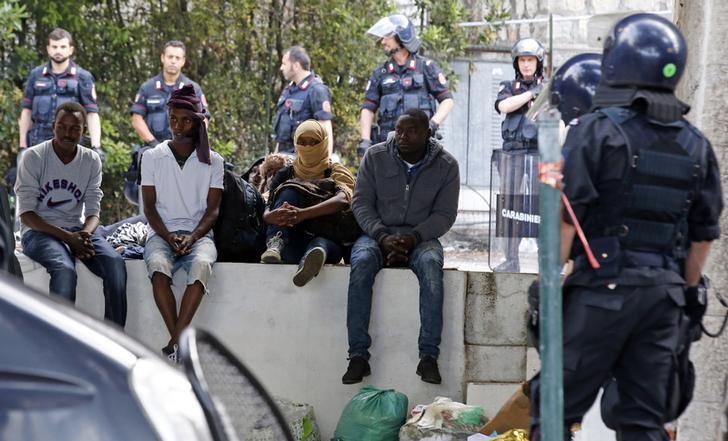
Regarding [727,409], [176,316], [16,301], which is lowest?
[176,316]

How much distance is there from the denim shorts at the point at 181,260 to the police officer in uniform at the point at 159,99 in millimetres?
3542

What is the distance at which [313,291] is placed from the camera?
8.02m

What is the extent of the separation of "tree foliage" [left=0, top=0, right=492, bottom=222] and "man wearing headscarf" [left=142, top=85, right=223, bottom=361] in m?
5.94

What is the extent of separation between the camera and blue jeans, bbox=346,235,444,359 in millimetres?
7590

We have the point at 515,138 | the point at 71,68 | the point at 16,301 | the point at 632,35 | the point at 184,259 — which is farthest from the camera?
the point at 71,68

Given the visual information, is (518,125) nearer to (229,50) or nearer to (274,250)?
(274,250)

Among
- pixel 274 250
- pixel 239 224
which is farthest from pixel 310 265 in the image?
pixel 239 224

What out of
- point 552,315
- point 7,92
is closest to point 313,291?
point 552,315

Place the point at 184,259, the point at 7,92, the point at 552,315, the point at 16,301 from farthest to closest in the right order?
the point at 7,92
the point at 184,259
the point at 552,315
the point at 16,301

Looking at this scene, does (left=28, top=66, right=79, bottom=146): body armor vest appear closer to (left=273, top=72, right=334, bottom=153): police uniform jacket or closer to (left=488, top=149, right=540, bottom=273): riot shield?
(left=273, top=72, right=334, bottom=153): police uniform jacket

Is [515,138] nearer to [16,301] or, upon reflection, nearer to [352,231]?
[352,231]

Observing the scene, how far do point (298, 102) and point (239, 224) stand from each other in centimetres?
294

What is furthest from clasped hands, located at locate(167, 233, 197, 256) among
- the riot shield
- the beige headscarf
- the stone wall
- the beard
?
Answer: the beard

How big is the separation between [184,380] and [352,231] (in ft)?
18.2
